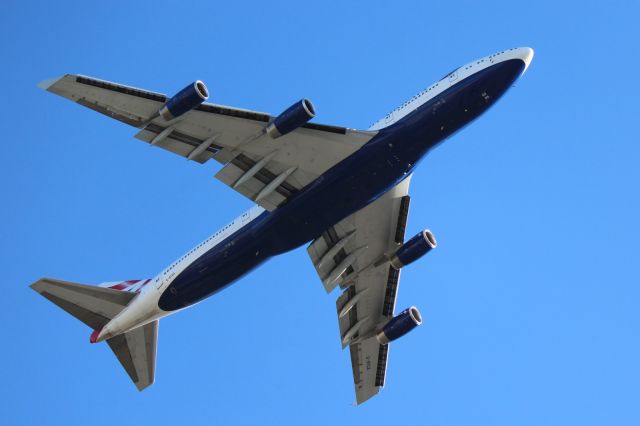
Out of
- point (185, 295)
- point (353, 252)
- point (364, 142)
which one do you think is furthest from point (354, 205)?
point (185, 295)

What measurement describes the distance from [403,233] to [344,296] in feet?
19.1

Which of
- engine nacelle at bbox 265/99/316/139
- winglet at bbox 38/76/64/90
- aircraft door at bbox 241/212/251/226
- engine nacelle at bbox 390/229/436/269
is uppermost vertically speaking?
winglet at bbox 38/76/64/90

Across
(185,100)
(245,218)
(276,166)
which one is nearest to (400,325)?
(245,218)

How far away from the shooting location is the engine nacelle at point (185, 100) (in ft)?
123

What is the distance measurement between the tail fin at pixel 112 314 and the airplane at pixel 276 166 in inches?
2.7

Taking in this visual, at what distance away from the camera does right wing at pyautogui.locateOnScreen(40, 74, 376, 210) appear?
39031 mm

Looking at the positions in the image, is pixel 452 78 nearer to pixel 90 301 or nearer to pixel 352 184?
pixel 352 184

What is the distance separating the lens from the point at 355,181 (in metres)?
40.5

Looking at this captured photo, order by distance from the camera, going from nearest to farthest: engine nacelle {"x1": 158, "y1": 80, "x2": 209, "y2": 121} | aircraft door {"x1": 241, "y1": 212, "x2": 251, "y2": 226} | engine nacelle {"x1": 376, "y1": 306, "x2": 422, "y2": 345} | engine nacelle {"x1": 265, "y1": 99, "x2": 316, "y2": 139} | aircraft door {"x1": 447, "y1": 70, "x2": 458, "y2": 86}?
1. engine nacelle {"x1": 158, "y1": 80, "x2": 209, "y2": 121}
2. engine nacelle {"x1": 265, "y1": 99, "x2": 316, "y2": 139}
3. aircraft door {"x1": 447, "y1": 70, "x2": 458, "y2": 86}
4. aircraft door {"x1": 241, "y1": 212, "x2": 251, "y2": 226}
5. engine nacelle {"x1": 376, "y1": 306, "x2": 422, "y2": 345}

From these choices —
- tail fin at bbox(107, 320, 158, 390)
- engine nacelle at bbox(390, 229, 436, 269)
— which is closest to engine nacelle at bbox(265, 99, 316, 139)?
engine nacelle at bbox(390, 229, 436, 269)

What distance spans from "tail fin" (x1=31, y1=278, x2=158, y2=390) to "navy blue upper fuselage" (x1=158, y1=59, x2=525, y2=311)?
5020 mm

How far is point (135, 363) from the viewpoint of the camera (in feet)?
156

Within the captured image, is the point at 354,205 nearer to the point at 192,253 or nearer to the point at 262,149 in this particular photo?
the point at 262,149

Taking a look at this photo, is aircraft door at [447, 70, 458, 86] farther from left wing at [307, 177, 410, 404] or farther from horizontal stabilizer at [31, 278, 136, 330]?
horizontal stabilizer at [31, 278, 136, 330]
